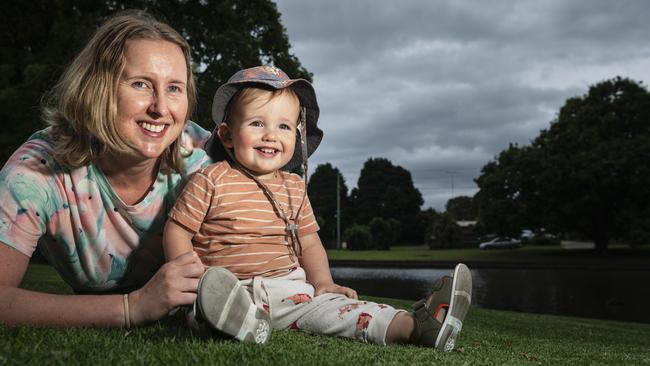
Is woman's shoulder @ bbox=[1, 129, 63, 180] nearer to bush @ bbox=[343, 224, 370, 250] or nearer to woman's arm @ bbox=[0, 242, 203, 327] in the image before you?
woman's arm @ bbox=[0, 242, 203, 327]

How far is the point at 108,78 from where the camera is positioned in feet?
9.65

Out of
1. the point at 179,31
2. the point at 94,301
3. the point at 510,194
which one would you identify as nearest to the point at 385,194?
the point at 510,194

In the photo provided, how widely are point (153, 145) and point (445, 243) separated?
52.8 m

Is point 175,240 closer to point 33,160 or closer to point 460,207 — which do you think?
point 33,160

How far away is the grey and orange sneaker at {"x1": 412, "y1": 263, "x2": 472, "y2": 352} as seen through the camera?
2.73 m

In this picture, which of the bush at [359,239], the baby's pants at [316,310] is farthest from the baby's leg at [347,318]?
the bush at [359,239]

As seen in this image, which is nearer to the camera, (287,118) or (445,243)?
(287,118)

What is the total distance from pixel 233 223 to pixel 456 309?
1.29 meters

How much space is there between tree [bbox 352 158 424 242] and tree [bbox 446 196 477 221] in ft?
81.3

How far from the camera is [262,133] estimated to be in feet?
10.9

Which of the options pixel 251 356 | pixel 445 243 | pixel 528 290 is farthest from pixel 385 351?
pixel 445 243

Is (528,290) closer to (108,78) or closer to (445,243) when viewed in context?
(108,78)

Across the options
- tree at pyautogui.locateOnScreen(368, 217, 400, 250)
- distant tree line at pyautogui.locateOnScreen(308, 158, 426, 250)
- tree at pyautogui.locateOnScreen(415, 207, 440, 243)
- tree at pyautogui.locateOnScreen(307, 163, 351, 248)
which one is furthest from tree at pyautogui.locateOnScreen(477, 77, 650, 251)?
tree at pyautogui.locateOnScreen(307, 163, 351, 248)

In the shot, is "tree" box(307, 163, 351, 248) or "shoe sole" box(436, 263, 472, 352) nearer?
"shoe sole" box(436, 263, 472, 352)
